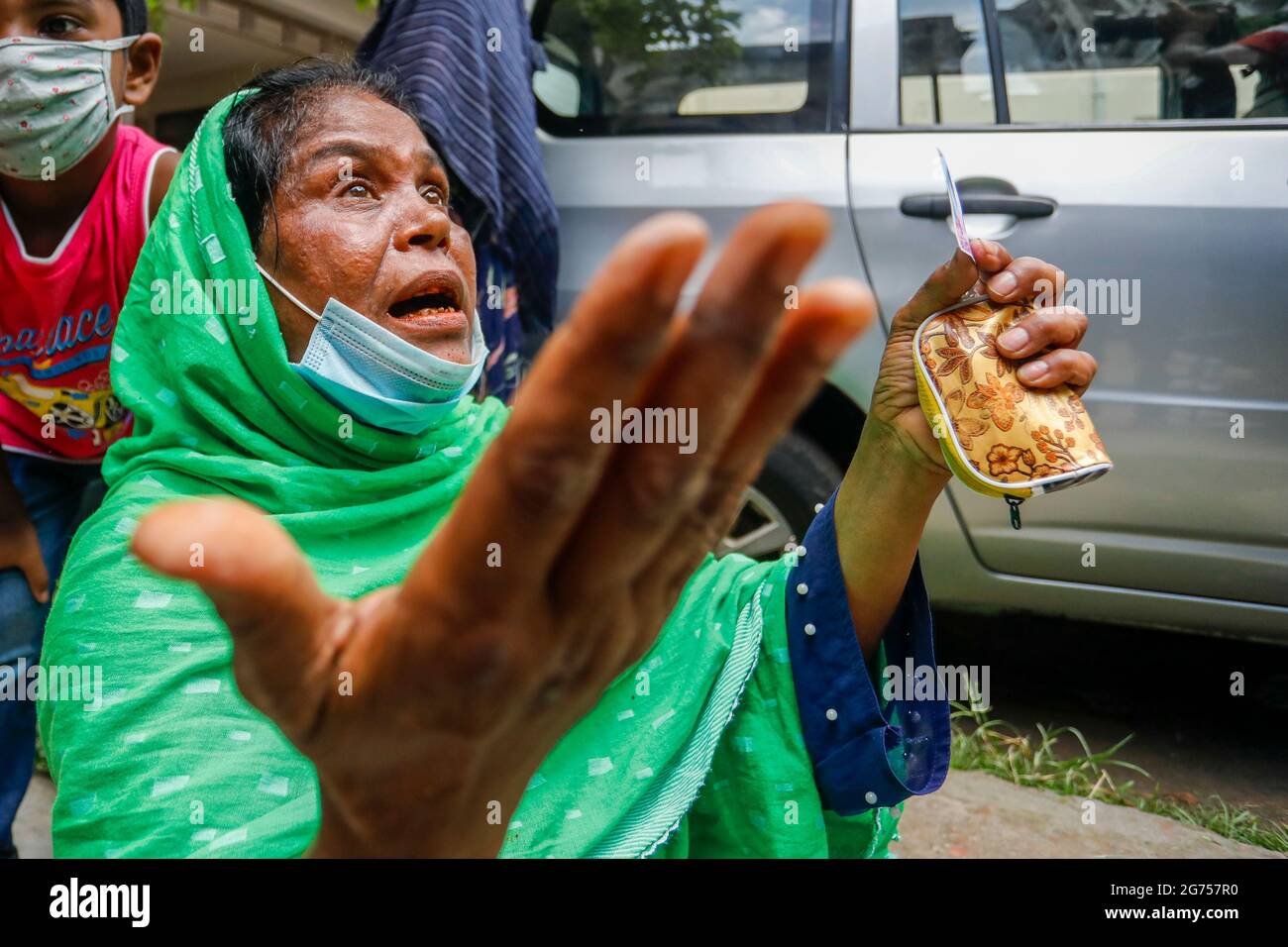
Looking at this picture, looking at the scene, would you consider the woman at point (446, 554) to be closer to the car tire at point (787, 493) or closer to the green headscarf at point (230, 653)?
the green headscarf at point (230, 653)

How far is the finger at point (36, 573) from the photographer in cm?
210

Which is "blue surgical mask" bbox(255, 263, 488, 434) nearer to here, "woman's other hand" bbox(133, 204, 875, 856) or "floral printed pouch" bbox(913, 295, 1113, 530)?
"floral printed pouch" bbox(913, 295, 1113, 530)

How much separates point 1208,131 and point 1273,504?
35.8 inches

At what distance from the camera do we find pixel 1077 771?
2646mm

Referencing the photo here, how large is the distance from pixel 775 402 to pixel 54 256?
1.84 metres

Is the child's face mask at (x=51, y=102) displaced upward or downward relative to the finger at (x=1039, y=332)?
upward

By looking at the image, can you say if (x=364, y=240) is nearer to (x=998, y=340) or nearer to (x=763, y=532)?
(x=998, y=340)

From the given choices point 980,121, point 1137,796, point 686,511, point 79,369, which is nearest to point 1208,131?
point 980,121

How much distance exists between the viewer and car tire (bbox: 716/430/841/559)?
9.02 ft

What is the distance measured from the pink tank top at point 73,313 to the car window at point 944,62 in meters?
1.81

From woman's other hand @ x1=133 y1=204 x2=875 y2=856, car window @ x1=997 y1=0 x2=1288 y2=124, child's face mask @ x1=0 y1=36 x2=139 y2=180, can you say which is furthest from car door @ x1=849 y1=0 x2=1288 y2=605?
woman's other hand @ x1=133 y1=204 x2=875 y2=856

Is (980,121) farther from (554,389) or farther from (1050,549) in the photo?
(554,389)

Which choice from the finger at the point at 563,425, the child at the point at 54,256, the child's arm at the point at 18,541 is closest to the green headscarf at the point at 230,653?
the child at the point at 54,256

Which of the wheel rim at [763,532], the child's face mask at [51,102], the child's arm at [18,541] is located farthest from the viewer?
the wheel rim at [763,532]
